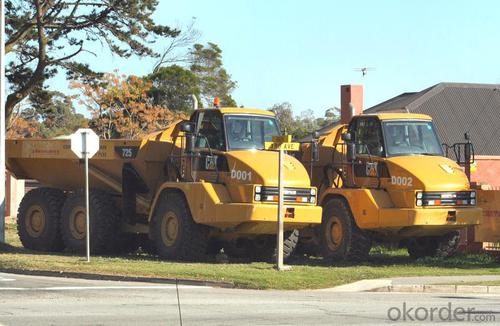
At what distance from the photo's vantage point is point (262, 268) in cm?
2016

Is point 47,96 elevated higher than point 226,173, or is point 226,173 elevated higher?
point 47,96

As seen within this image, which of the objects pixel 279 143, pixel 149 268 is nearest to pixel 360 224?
pixel 279 143

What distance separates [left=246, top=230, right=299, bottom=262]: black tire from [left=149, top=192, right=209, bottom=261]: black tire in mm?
1608

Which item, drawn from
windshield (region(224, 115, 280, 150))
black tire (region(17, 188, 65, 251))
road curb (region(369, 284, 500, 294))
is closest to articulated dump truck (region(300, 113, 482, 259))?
windshield (region(224, 115, 280, 150))

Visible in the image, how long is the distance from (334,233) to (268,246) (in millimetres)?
1595

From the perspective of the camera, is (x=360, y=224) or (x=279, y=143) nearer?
(x=279, y=143)

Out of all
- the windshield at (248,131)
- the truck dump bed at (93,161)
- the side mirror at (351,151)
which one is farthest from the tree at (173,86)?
the windshield at (248,131)

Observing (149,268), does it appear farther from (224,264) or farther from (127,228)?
(127,228)

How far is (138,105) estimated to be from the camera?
215 ft

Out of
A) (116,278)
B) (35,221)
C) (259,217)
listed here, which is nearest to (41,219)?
(35,221)

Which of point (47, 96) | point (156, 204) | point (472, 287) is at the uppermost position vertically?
point (47, 96)

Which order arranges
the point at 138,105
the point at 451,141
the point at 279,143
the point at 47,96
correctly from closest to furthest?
the point at 279,143 < the point at 47,96 < the point at 451,141 < the point at 138,105

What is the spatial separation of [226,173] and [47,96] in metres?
20.9

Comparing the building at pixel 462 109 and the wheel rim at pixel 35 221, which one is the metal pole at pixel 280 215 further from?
the building at pixel 462 109
